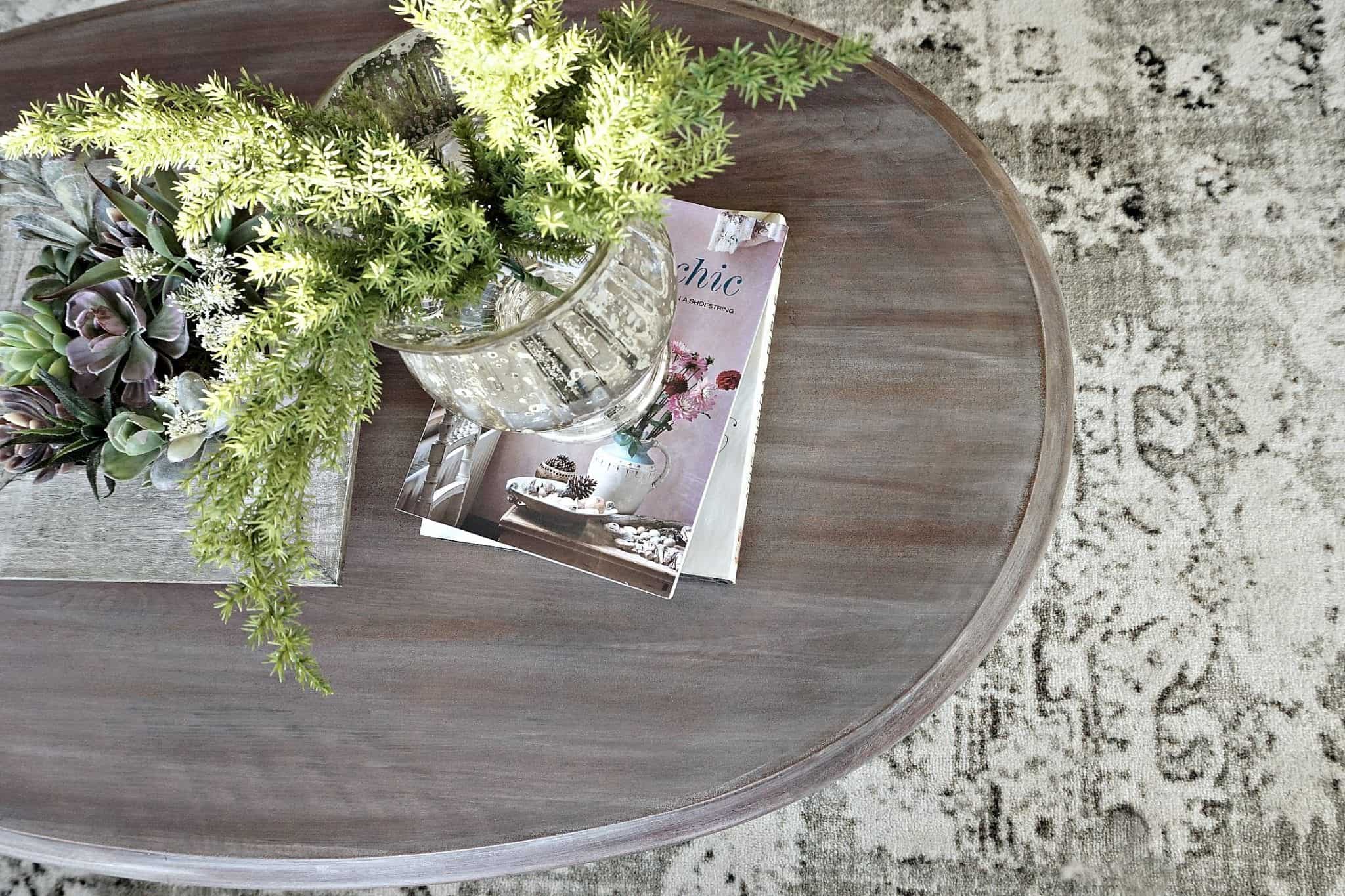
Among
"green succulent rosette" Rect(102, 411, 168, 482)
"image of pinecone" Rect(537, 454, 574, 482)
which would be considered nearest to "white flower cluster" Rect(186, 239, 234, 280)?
"green succulent rosette" Rect(102, 411, 168, 482)

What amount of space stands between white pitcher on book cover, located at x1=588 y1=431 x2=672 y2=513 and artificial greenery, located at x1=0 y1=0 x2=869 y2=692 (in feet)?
0.74

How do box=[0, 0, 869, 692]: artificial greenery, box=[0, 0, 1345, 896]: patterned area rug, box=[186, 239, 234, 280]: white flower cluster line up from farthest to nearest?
box=[0, 0, 1345, 896]: patterned area rug → box=[186, 239, 234, 280]: white flower cluster → box=[0, 0, 869, 692]: artificial greenery

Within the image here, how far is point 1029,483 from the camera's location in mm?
578

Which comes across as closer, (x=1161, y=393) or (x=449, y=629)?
(x=449, y=629)

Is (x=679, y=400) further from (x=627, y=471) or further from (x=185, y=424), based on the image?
(x=185, y=424)

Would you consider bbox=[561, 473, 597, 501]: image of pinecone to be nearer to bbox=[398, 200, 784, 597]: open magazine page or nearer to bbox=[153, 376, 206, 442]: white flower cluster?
bbox=[398, 200, 784, 597]: open magazine page

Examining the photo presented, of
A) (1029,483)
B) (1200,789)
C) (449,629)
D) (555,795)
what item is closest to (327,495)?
(449,629)

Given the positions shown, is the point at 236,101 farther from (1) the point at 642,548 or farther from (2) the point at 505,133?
(1) the point at 642,548

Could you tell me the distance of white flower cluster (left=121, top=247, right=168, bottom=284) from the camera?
0.54 metres

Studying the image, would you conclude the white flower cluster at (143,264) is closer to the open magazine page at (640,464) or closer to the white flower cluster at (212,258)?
the white flower cluster at (212,258)

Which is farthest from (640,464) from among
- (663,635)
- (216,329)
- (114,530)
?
(114,530)

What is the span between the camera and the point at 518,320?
0.52m

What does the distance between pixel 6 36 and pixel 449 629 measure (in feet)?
2.34

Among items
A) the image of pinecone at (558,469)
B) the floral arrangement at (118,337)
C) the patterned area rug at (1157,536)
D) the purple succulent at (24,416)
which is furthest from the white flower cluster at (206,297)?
the patterned area rug at (1157,536)
